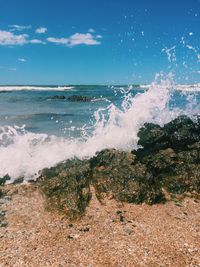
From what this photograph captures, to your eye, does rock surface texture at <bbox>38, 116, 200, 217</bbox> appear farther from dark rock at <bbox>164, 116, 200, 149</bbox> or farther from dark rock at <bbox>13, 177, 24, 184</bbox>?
dark rock at <bbox>13, 177, 24, 184</bbox>

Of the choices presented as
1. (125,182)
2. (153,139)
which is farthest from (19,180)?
(153,139)

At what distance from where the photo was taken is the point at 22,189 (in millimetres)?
9430

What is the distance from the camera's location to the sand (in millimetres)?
6164

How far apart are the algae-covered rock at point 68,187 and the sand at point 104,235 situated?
258mm

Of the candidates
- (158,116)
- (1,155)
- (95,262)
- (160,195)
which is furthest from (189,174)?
(158,116)

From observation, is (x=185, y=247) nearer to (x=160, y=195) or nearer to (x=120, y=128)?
(x=160, y=195)

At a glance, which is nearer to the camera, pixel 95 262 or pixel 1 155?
pixel 95 262

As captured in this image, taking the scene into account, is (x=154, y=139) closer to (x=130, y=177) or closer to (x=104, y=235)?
(x=130, y=177)

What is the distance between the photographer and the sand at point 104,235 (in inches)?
243

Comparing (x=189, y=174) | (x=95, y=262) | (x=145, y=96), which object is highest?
(x=145, y=96)

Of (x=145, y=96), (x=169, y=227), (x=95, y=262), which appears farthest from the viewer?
(x=145, y=96)

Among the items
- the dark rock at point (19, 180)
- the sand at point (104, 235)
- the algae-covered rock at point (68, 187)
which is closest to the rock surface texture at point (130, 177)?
the algae-covered rock at point (68, 187)

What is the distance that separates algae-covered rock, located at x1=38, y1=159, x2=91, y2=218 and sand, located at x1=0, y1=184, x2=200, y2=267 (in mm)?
258

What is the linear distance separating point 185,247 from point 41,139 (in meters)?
9.14
